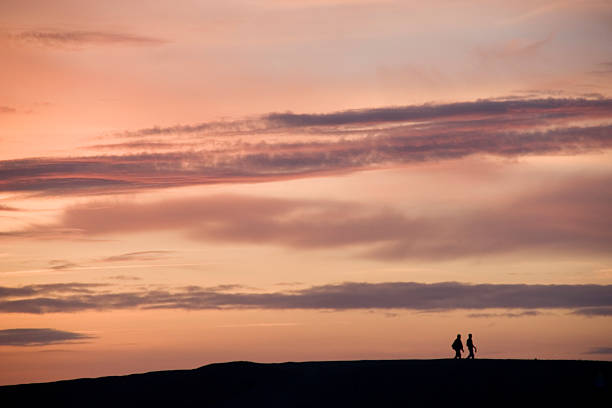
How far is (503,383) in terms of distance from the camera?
168 feet

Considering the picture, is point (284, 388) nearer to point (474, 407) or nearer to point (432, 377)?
point (432, 377)

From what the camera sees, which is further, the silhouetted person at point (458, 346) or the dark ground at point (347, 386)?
the silhouetted person at point (458, 346)

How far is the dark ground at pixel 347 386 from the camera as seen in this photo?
163 ft

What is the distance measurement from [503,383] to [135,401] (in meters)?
23.4

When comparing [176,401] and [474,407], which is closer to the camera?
[474,407]

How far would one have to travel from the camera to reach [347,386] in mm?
54719

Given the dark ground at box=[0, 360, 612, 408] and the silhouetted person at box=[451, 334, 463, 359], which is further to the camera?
the silhouetted person at box=[451, 334, 463, 359]

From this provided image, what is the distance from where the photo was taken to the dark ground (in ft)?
163

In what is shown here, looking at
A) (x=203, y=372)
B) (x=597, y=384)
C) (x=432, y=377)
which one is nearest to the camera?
(x=597, y=384)

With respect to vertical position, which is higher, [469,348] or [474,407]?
[469,348]

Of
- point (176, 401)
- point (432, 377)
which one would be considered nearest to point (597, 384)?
point (432, 377)

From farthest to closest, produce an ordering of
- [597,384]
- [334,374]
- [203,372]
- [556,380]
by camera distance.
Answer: [203,372]
[334,374]
[556,380]
[597,384]

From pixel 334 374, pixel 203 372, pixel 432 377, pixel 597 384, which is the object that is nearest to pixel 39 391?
pixel 203 372

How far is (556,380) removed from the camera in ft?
166
